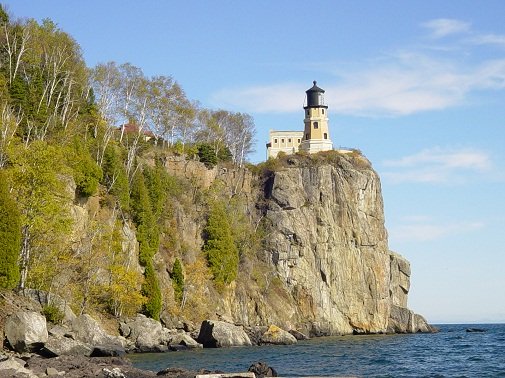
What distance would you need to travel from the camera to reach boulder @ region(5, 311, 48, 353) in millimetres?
40250

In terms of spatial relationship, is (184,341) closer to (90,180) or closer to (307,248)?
(90,180)

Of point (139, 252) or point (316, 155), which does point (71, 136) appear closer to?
point (139, 252)

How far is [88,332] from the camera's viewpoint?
50.9 m

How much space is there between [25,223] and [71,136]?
65.6 feet

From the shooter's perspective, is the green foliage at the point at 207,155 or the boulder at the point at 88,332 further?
the green foliage at the point at 207,155

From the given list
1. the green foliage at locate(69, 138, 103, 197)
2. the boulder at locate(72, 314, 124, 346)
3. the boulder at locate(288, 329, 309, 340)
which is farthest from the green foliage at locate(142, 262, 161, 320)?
the boulder at locate(288, 329, 309, 340)

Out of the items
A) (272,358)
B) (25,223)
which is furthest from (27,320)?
(272,358)

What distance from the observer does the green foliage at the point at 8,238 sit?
4562 cm

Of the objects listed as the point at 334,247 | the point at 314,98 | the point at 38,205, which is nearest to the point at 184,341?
the point at 38,205

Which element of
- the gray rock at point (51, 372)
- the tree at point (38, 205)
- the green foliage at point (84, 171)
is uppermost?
the green foliage at point (84, 171)

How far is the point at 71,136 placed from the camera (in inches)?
2628

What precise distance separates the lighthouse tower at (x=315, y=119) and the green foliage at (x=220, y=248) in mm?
33540

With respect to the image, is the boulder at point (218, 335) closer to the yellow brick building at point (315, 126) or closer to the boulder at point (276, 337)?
the boulder at point (276, 337)

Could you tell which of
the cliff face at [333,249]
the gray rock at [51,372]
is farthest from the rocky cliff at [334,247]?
the gray rock at [51,372]
